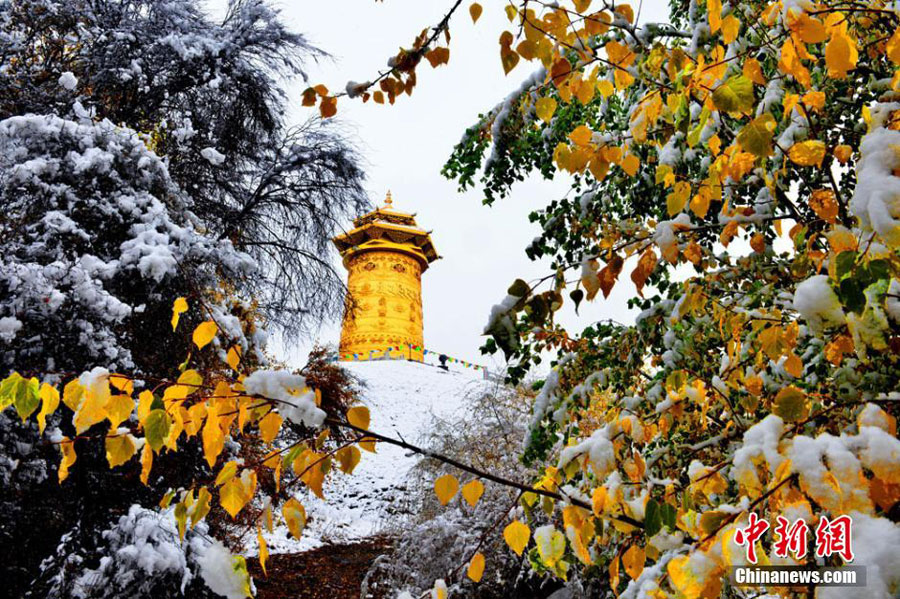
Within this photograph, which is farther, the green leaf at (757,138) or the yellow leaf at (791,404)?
the green leaf at (757,138)

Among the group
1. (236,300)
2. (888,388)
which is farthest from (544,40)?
(236,300)

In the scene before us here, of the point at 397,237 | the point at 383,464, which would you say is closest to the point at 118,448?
the point at 383,464

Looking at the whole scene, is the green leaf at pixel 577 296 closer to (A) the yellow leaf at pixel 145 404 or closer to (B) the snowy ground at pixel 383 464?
(A) the yellow leaf at pixel 145 404

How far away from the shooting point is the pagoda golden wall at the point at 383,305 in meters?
27.1

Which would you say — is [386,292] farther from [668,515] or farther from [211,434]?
[668,515]

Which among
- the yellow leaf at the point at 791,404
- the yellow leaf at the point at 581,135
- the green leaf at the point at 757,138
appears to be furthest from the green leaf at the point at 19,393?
the green leaf at the point at 757,138

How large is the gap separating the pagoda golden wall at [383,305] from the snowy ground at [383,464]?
1257 millimetres

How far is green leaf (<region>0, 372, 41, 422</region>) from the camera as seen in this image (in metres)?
1.48

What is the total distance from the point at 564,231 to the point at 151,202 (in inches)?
167

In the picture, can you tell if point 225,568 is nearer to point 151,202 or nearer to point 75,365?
point 75,365

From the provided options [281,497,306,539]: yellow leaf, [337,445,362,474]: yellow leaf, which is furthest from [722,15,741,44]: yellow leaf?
[281,497,306,539]: yellow leaf

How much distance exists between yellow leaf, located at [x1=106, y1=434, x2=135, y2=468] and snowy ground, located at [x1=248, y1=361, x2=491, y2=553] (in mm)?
3907

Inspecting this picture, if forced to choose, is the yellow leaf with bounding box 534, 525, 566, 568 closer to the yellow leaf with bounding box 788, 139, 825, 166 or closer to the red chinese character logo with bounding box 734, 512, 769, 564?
the red chinese character logo with bounding box 734, 512, 769, 564

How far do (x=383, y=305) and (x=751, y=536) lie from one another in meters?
25.9
